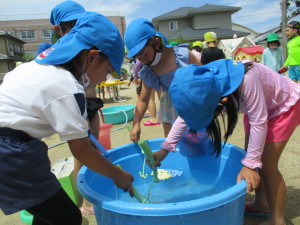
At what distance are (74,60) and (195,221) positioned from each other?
83 cm

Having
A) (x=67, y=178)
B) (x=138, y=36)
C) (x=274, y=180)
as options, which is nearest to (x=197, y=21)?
(x=138, y=36)

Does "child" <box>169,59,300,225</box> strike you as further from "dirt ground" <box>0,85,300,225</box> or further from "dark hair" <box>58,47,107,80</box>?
"dark hair" <box>58,47,107,80</box>

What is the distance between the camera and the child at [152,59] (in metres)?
1.80

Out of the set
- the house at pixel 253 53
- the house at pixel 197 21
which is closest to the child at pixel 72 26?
the house at pixel 253 53

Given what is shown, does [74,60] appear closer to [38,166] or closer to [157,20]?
[38,166]

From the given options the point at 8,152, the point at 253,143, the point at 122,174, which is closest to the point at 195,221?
the point at 122,174

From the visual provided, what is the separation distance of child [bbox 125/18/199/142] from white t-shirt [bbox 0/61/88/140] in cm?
90

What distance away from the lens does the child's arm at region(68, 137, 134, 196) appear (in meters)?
1.01

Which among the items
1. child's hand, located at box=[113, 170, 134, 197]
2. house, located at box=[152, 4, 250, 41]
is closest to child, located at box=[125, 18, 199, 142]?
child's hand, located at box=[113, 170, 134, 197]

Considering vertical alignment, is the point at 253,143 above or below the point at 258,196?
above

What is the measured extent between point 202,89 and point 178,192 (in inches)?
42.9

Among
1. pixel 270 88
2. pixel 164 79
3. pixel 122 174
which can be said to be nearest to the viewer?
pixel 122 174

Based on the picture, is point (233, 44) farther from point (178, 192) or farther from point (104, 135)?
point (178, 192)

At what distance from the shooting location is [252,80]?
124 centimetres
